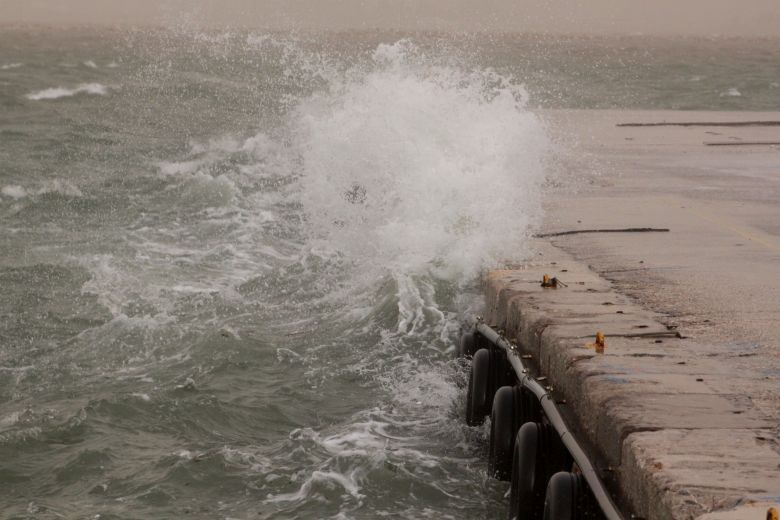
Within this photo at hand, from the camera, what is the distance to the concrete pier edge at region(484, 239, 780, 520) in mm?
5258

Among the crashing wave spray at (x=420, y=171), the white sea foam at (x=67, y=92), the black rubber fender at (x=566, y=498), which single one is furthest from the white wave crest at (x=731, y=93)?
the black rubber fender at (x=566, y=498)

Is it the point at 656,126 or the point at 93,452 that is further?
the point at 656,126

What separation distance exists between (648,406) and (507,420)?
1.72 meters

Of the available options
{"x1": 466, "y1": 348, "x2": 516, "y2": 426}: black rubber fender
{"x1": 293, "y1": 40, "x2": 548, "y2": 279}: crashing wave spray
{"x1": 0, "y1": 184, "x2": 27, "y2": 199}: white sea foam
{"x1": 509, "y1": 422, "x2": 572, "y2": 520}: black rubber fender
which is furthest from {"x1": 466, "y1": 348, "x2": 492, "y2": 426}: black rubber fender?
{"x1": 0, "y1": 184, "x2": 27, "y2": 199}: white sea foam

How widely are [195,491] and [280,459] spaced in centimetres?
73

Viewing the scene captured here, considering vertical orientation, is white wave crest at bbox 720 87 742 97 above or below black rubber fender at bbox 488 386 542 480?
below

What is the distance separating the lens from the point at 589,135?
859 inches

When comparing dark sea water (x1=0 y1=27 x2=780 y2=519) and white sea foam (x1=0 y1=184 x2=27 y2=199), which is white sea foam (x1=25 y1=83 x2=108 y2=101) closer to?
dark sea water (x1=0 y1=27 x2=780 y2=519)

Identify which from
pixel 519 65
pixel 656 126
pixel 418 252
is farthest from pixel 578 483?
pixel 519 65

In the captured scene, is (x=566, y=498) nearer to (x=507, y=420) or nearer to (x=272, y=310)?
(x=507, y=420)

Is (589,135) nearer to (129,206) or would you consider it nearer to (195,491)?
(129,206)

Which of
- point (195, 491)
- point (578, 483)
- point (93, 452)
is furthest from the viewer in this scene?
point (93, 452)

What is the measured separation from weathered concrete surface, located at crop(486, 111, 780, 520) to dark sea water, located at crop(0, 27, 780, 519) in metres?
0.93

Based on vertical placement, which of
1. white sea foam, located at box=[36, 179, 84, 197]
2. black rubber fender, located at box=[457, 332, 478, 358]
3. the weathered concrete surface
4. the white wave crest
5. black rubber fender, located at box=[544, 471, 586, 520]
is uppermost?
the weathered concrete surface
